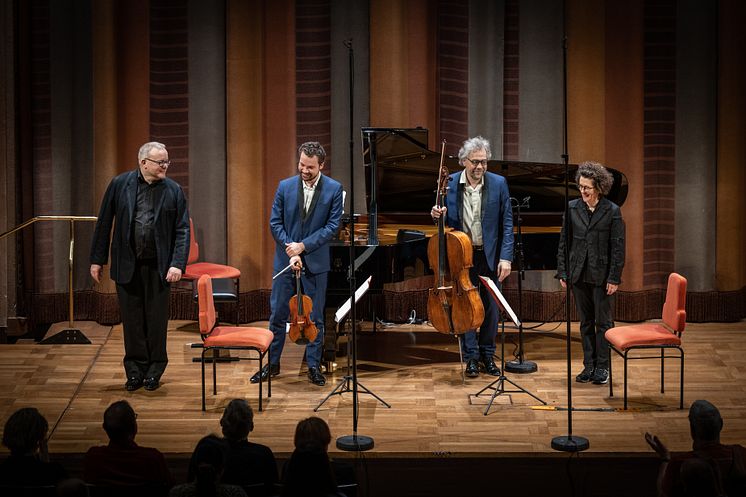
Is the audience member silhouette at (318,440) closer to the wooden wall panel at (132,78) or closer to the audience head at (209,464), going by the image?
the audience head at (209,464)

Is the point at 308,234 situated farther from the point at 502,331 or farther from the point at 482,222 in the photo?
the point at 502,331

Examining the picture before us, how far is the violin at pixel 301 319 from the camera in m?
6.26

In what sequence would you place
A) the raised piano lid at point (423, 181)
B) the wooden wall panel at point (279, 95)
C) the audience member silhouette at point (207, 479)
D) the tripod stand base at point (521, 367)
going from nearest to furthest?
the audience member silhouette at point (207, 479) → the tripod stand base at point (521, 367) → the raised piano lid at point (423, 181) → the wooden wall panel at point (279, 95)

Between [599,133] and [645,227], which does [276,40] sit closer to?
[599,133]

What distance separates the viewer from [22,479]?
145 inches

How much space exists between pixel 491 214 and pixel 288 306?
1.37 meters

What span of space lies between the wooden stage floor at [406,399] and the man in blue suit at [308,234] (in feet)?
1.15

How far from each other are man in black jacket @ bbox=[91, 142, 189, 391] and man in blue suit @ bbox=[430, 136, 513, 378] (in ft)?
5.46

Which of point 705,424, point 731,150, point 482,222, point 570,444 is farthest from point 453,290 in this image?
point 731,150

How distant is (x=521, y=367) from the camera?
22.8ft

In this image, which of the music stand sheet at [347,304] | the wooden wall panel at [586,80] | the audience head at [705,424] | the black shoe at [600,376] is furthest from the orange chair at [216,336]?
the wooden wall panel at [586,80]

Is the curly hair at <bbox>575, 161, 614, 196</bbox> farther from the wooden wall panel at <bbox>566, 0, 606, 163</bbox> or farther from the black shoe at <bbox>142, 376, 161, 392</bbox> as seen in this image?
the black shoe at <bbox>142, 376, 161, 392</bbox>

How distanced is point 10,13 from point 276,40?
76.8 inches

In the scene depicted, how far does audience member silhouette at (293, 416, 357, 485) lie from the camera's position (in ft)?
12.2
